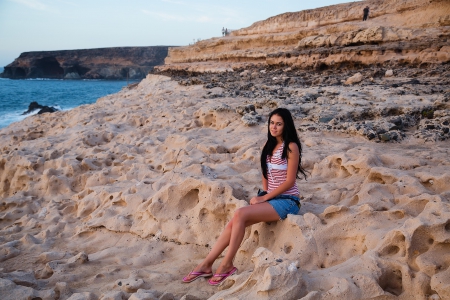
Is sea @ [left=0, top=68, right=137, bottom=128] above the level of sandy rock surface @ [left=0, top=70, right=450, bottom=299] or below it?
below

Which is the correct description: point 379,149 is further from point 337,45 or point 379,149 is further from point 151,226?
point 337,45

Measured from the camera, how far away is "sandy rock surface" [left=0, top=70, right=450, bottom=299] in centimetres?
211

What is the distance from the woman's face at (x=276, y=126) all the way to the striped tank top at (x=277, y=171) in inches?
4.3

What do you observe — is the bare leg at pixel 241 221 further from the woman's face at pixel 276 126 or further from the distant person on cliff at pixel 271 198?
the woman's face at pixel 276 126

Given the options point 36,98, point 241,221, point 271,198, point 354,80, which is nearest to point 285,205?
point 271,198

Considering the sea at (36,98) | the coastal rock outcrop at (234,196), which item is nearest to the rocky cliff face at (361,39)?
the coastal rock outcrop at (234,196)

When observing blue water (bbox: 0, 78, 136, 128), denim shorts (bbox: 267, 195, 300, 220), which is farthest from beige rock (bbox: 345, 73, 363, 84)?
blue water (bbox: 0, 78, 136, 128)

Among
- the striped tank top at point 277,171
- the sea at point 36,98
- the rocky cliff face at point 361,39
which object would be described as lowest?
the sea at point 36,98

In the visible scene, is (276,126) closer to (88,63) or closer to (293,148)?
(293,148)

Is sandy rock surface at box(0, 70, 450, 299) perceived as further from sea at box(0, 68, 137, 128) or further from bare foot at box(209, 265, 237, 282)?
sea at box(0, 68, 137, 128)

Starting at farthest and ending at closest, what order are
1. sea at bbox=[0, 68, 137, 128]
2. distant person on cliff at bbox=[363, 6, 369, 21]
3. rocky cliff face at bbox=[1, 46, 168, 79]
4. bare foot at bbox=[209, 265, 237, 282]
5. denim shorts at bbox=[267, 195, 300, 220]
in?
rocky cliff face at bbox=[1, 46, 168, 79], sea at bbox=[0, 68, 137, 128], distant person on cliff at bbox=[363, 6, 369, 21], denim shorts at bbox=[267, 195, 300, 220], bare foot at bbox=[209, 265, 237, 282]

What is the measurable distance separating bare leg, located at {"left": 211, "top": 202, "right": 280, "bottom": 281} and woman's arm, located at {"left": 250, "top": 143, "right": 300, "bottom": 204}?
99mm

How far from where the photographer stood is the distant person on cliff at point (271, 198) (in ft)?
8.63

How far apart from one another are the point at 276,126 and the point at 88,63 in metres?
93.7
